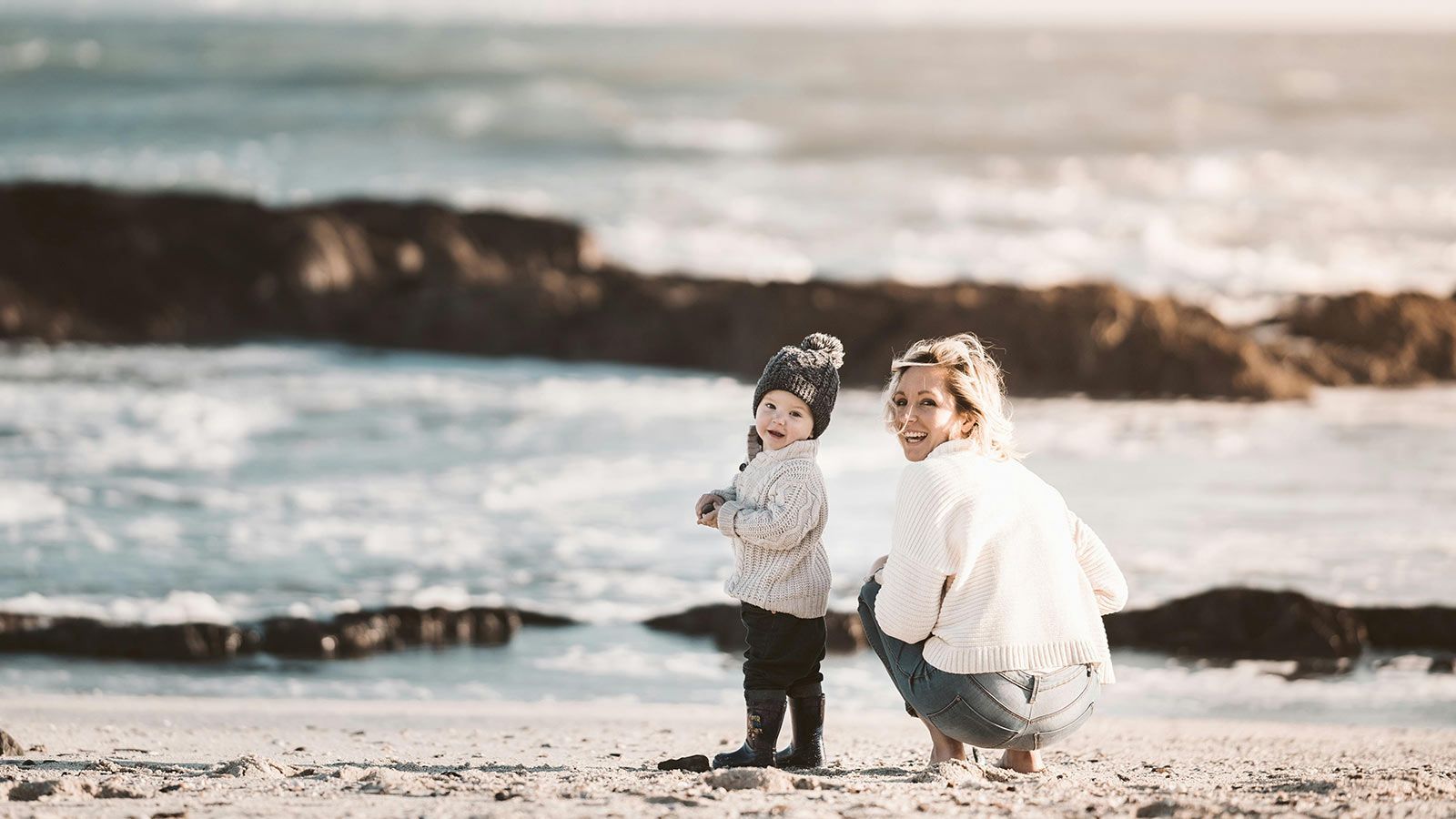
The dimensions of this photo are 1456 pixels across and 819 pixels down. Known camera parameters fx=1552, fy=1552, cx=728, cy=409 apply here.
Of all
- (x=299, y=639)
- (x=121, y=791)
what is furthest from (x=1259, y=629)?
(x=121, y=791)

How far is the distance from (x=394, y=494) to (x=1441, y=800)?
261 inches

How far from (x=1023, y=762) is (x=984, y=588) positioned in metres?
0.54

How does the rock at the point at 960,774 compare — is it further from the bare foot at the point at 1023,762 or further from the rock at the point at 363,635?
the rock at the point at 363,635

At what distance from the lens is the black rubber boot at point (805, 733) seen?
12.9 ft

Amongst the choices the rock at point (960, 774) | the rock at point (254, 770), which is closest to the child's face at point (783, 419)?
the rock at point (960, 774)

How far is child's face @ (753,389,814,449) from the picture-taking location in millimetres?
3908

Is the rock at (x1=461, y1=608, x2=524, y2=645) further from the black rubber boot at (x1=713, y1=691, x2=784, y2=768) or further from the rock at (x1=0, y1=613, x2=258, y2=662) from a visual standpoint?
the black rubber boot at (x1=713, y1=691, x2=784, y2=768)

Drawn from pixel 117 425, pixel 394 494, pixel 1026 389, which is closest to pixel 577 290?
pixel 1026 389

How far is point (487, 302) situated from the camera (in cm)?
1634

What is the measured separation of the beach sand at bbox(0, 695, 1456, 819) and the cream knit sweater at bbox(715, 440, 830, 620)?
443mm

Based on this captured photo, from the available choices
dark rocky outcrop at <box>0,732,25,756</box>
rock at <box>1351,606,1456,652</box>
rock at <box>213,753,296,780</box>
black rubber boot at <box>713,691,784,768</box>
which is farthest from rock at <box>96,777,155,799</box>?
rock at <box>1351,606,1456,652</box>

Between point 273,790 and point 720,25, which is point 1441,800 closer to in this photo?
point 273,790

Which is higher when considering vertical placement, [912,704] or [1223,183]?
[1223,183]

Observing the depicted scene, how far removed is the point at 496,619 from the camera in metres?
6.12
